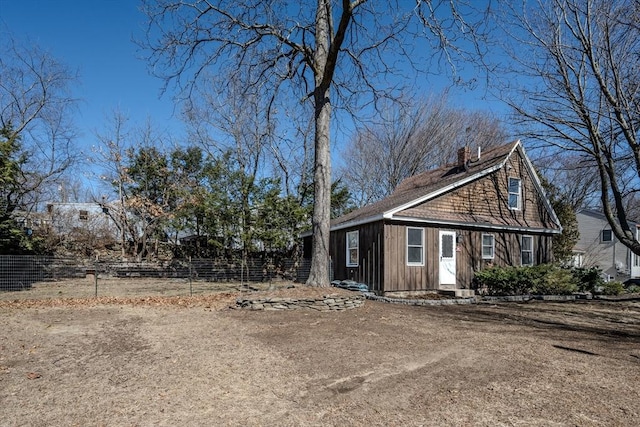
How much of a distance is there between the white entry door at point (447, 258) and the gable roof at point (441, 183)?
4.81 feet

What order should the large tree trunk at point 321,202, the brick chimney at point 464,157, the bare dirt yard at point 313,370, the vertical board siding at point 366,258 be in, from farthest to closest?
the brick chimney at point 464,157 < the vertical board siding at point 366,258 < the large tree trunk at point 321,202 < the bare dirt yard at point 313,370

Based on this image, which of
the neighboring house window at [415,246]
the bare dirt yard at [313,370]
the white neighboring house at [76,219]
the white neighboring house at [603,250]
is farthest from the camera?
the white neighboring house at [603,250]

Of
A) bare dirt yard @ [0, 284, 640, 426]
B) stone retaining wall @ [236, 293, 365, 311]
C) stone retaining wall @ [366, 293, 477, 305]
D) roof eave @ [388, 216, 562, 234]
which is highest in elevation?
roof eave @ [388, 216, 562, 234]

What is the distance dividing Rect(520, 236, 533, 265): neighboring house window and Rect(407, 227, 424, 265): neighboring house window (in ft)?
16.1

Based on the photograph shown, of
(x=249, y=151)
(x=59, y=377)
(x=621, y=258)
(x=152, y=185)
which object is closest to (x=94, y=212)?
(x=152, y=185)

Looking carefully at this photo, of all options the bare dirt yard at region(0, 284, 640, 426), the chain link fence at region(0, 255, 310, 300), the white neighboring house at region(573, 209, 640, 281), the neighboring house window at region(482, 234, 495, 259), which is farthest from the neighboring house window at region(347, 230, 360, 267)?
the white neighboring house at region(573, 209, 640, 281)

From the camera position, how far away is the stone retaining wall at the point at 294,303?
878cm

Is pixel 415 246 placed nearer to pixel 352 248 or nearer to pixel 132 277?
pixel 352 248

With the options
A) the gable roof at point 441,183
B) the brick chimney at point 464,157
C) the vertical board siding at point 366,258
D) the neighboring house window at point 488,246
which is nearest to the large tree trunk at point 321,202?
the gable roof at point 441,183

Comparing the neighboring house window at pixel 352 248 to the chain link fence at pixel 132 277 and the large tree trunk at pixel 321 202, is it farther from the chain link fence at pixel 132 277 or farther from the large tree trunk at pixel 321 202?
the large tree trunk at pixel 321 202

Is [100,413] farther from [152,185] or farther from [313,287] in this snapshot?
[152,185]

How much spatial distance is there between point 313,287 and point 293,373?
4.94 meters

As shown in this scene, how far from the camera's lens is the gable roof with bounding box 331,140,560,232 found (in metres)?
13.2

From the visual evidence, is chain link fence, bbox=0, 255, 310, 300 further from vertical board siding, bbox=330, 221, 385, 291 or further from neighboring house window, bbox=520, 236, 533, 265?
neighboring house window, bbox=520, 236, 533, 265
